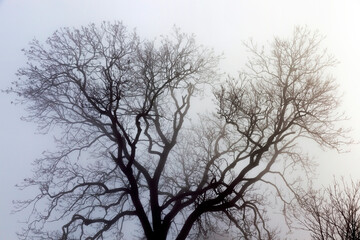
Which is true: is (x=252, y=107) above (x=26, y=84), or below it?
below

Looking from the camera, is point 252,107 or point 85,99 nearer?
point 252,107

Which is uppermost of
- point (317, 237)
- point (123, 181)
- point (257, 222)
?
point (123, 181)

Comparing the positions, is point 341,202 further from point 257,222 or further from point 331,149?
point 257,222

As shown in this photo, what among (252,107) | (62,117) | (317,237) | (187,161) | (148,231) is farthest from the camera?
(187,161)

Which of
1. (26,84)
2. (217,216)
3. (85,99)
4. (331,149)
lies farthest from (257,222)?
(26,84)

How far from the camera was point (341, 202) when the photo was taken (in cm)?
1305

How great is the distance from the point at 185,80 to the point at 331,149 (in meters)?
6.29

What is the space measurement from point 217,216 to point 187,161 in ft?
8.98

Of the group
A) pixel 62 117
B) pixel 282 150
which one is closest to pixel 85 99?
pixel 62 117

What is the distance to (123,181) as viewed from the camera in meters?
18.5

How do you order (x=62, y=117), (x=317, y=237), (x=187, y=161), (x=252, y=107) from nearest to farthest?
(x=317, y=237), (x=252, y=107), (x=62, y=117), (x=187, y=161)

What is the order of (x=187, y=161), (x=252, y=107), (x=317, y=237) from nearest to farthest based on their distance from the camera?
(x=317, y=237), (x=252, y=107), (x=187, y=161)

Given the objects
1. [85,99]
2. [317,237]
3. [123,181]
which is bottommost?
[317,237]

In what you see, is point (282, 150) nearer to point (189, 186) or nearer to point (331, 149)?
point (331, 149)
